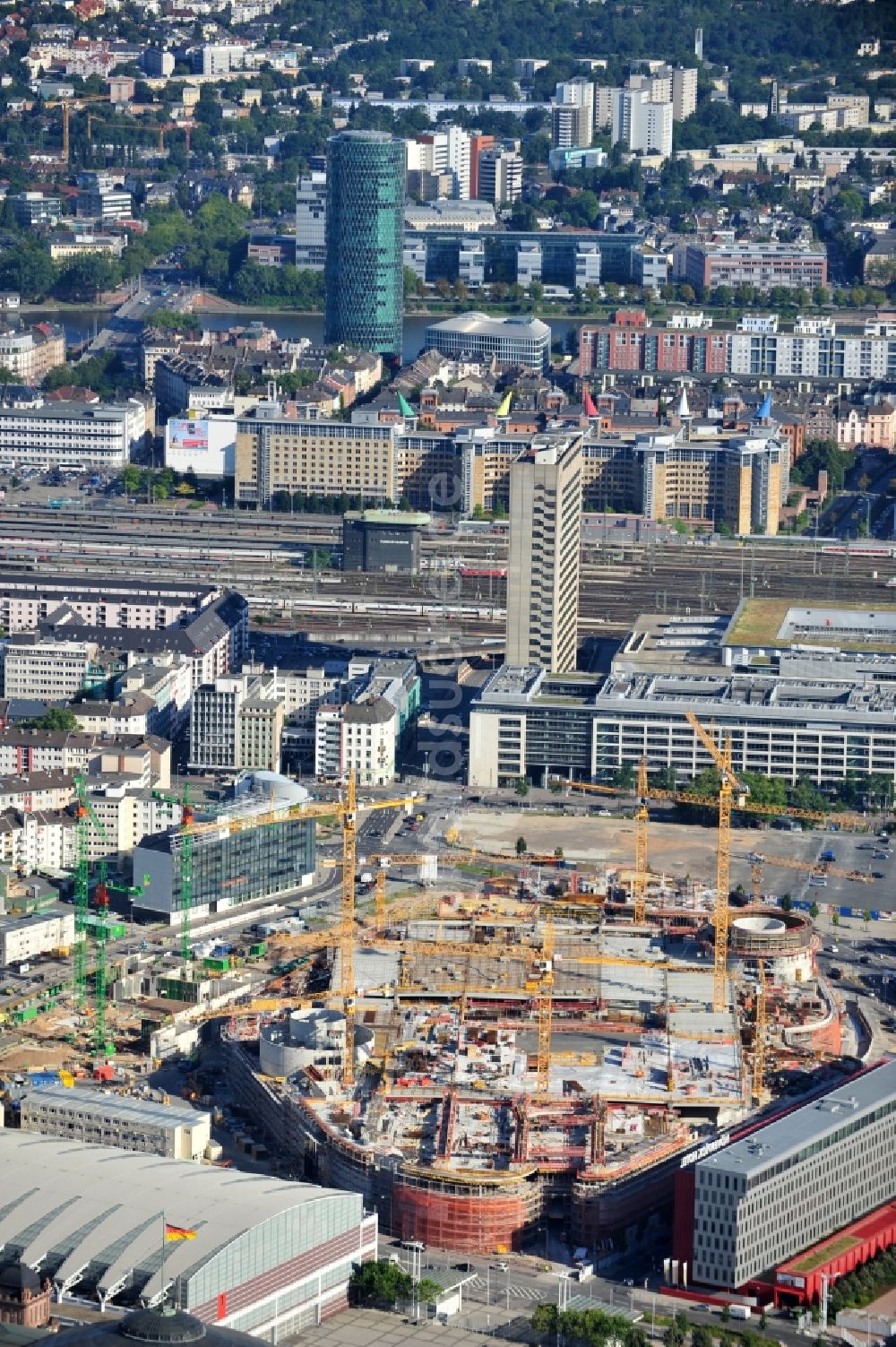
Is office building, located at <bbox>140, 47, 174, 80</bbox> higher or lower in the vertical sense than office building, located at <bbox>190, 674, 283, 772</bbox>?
higher

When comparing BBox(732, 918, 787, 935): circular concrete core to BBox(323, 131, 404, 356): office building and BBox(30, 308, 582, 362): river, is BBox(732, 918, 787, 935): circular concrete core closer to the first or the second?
BBox(323, 131, 404, 356): office building

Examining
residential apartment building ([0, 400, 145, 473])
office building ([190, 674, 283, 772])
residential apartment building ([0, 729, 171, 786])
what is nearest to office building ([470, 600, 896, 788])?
office building ([190, 674, 283, 772])

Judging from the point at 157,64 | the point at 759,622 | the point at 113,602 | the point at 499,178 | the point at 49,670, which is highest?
the point at 157,64

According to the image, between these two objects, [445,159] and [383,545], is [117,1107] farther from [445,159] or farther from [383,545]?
[445,159]

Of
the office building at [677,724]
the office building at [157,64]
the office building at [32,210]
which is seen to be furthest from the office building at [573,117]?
the office building at [677,724]

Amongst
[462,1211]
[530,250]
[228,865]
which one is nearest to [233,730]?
[228,865]

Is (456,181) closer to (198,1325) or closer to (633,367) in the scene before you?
(633,367)

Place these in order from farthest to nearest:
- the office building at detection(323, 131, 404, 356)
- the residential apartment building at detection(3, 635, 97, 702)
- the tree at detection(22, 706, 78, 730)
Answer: the office building at detection(323, 131, 404, 356), the residential apartment building at detection(3, 635, 97, 702), the tree at detection(22, 706, 78, 730)

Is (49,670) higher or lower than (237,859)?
higher
